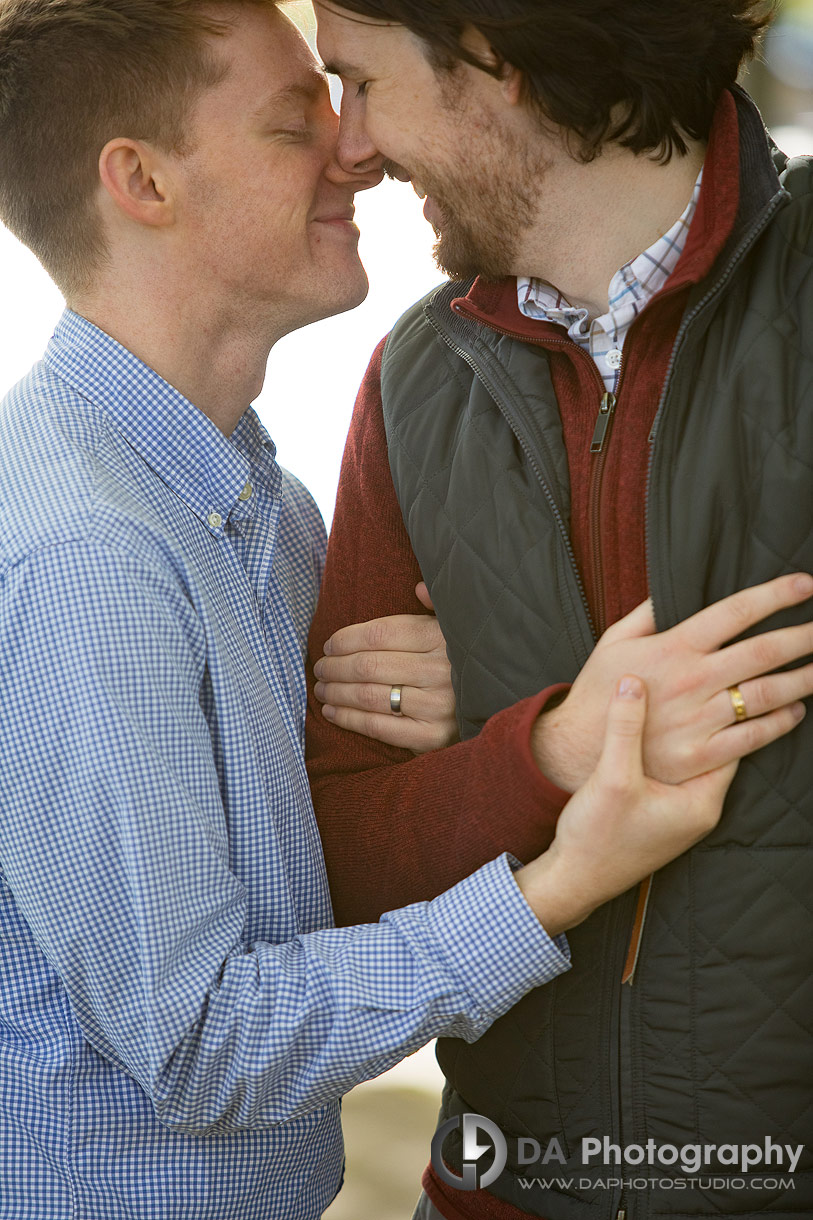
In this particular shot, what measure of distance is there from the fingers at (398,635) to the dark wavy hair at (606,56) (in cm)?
61

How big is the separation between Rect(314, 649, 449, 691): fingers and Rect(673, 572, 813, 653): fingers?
39cm

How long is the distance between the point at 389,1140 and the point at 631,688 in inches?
97.4

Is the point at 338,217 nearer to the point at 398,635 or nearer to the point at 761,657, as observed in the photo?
the point at 398,635

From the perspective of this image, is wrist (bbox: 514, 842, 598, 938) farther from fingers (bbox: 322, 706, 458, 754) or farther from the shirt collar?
the shirt collar

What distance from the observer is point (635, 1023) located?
128 centimetres

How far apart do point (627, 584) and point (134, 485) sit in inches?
23.1

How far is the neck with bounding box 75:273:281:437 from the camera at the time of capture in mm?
1533

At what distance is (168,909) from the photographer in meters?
1.22

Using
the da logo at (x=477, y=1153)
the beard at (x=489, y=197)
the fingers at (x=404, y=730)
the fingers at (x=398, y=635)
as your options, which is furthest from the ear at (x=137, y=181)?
the da logo at (x=477, y=1153)

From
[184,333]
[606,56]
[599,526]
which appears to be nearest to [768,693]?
[599,526]

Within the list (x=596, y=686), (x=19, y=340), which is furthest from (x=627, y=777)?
(x=19, y=340)

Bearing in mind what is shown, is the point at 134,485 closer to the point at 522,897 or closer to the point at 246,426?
the point at 246,426

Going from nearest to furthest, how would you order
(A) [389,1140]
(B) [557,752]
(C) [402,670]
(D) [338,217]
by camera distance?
(B) [557,752] → (C) [402,670] → (D) [338,217] → (A) [389,1140]

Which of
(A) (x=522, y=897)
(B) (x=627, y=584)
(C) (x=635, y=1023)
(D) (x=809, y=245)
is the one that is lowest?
(C) (x=635, y=1023)
